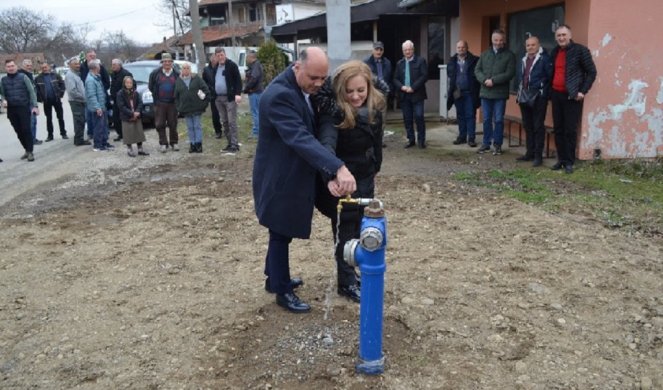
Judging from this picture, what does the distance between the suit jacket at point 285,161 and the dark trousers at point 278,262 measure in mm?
193

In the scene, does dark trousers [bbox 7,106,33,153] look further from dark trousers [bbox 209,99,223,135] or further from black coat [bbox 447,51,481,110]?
black coat [bbox 447,51,481,110]

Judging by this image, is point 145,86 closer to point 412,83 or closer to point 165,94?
point 165,94

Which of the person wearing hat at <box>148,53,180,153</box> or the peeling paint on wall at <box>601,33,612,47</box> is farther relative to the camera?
the person wearing hat at <box>148,53,180,153</box>

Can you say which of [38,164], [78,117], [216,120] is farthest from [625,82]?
[78,117]

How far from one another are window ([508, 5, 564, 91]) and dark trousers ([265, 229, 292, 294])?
6889 millimetres

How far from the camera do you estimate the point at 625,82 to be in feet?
27.3

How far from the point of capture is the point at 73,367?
354cm

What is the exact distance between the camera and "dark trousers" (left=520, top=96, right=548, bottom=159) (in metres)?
8.26

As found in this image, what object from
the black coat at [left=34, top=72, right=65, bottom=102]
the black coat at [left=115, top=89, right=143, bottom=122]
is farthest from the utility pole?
the black coat at [left=115, top=89, right=143, bottom=122]

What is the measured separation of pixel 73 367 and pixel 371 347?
176cm

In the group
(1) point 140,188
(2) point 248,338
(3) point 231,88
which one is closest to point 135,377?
(2) point 248,338

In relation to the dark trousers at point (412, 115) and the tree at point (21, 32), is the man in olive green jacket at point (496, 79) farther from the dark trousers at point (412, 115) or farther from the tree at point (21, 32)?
the tree at point (21, 32)

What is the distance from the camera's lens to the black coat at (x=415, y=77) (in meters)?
10.0

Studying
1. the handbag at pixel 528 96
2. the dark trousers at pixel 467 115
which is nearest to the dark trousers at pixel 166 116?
the dark trousers at pixel 467 115
